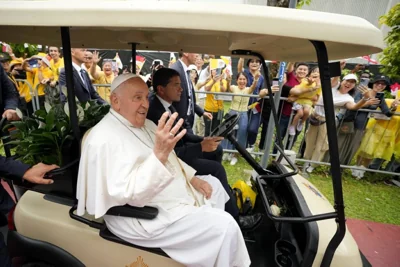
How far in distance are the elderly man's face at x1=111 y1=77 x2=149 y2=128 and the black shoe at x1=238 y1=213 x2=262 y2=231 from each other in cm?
124

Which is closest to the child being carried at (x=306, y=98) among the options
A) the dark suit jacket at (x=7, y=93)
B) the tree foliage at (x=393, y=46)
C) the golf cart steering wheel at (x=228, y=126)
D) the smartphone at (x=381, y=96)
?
the smartphone at (x=381, y=96)

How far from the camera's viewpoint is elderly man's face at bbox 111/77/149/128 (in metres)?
1.72

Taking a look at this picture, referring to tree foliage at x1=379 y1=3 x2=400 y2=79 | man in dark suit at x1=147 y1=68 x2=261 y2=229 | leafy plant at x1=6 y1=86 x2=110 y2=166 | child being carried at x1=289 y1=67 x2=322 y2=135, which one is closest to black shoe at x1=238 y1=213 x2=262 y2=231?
man in dark suit at x1=147 y1=68 x2=261 y2=229

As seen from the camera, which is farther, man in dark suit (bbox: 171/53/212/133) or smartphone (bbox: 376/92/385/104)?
smartphone (bbox: 376/92/385/104)

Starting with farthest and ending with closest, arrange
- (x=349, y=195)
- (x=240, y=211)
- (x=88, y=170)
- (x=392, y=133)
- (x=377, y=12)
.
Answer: (x=377, y=12) → (x=392, y=133) → (x=349, y=195) → (x=240, y=211) → (x=88, y=170)

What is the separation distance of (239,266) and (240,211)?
98 centimetres

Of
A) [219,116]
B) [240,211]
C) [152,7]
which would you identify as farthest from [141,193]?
[219,116]

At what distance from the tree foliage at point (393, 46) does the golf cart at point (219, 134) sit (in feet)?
17.0

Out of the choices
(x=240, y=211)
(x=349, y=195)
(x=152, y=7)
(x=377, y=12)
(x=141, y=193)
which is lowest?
(x=349, y=195)

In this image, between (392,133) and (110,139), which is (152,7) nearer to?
(110,139)

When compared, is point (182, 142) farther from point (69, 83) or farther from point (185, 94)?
point (69, 83)

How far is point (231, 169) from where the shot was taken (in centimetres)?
504

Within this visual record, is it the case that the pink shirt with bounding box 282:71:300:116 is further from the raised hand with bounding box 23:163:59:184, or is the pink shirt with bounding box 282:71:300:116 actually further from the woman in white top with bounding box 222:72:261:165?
the raised hand with bounding box 23:163:59:184

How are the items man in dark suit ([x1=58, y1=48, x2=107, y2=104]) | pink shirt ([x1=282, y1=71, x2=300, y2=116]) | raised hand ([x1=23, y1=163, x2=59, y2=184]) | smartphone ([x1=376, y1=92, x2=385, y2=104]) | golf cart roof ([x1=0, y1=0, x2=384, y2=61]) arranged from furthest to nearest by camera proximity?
pink shirt ([x1=282, y1=71, x2=300, y2=116]) → smartphone ([x1=376, y1=92, x2=385, y2=104]) → man in dark suit ([x1=58, y1=48, x2=107, y2=104]) → raised hand ([x1=23, y1=163, x2=59, y2=184]) → golf cart roof ([x1=0, y1=0, x2=384, y2=61])
